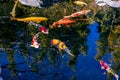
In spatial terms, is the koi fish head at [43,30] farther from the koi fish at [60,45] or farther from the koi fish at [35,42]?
the koi fish at [60,45]

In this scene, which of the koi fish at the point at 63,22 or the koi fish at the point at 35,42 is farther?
the koi fish at the point at 63,22

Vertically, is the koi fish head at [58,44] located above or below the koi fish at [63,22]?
above

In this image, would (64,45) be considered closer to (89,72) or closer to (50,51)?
(50,51)

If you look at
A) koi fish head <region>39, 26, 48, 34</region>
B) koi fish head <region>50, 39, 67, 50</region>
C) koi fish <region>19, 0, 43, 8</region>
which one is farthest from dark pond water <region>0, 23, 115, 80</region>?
koi fish <region>19, 0, 43, 8</region>

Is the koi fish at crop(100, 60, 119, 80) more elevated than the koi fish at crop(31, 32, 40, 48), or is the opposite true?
the koi fish at crop(31, 32, 40, 48)

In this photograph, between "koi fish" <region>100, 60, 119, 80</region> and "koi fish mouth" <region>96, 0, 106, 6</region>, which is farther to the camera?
"koi fish mouth" <region>96, 0, 106, 6</region>

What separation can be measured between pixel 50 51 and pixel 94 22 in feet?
5.29

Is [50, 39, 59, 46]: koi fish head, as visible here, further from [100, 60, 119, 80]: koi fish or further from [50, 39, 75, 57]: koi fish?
[100, 60, 119, 80]: koi fish

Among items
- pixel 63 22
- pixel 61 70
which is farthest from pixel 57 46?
pixel 63 22

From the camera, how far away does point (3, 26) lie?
5.38 meters

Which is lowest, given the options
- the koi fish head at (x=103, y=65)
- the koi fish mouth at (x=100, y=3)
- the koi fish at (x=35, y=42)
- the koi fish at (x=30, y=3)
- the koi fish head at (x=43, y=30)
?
the koi fish mouth at (x=100, y=3)

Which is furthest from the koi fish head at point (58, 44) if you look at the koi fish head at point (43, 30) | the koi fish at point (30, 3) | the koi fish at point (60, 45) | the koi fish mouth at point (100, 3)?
the koi fish mouth at point (100, 3)

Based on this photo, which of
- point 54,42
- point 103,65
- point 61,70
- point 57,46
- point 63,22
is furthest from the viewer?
point 63,22

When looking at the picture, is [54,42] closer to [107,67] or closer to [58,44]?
[58,44]
